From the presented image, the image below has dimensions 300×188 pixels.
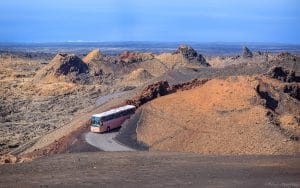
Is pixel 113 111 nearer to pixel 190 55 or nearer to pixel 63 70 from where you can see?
pixel 63 70

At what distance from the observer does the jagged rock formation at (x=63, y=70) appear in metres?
94.4

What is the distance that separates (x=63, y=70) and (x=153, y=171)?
69.0 meters

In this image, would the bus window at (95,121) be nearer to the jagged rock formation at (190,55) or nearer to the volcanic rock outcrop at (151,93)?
the volcanic rock outcrop at (151,93)

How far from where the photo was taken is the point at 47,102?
7481cm

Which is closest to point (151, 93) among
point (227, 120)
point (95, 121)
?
point (95, 121)

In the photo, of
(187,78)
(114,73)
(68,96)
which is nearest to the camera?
(187,78)

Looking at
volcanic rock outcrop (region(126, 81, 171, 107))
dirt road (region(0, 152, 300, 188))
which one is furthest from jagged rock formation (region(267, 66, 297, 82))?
dirt road (region(0, 152, 300, 188))

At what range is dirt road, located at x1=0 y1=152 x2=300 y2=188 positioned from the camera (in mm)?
27344

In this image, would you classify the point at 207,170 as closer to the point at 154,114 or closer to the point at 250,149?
the point at 250,149

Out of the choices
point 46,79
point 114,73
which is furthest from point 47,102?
point 114,73

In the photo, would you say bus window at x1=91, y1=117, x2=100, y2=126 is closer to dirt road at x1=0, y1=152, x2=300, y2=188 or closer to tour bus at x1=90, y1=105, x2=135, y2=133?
tour bus at x1=90, y1=105, x2=135, y2=133

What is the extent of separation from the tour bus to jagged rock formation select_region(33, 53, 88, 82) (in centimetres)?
4924

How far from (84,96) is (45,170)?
48.5 m

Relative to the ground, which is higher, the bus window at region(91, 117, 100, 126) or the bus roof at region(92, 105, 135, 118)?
the bus roof at region(92, 105, 135, 118)
